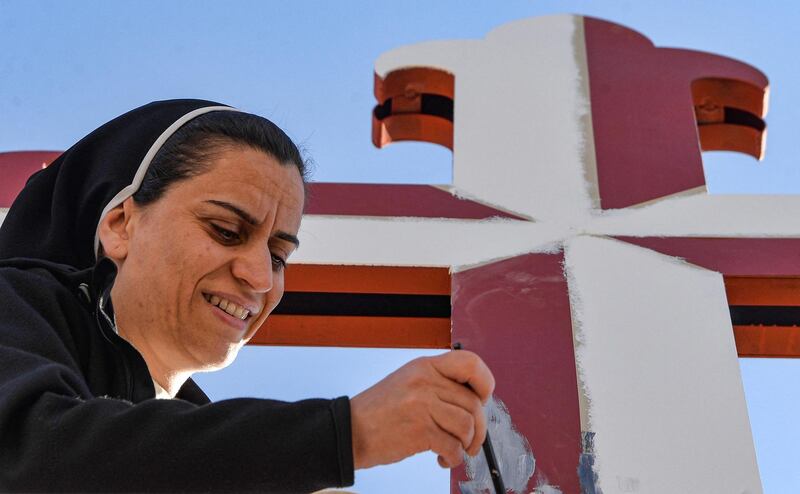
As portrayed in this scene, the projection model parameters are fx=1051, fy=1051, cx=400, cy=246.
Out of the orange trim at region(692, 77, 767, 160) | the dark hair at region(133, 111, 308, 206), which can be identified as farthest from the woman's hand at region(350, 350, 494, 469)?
the orange trim at region(692, 77, 767, 160)

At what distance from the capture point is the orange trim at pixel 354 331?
242 cm

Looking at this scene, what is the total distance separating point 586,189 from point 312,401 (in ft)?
5.33

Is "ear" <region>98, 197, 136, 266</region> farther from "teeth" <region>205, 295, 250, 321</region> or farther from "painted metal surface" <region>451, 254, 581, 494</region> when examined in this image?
"painted metal surface" <region>451, 254, 581, 494</region>

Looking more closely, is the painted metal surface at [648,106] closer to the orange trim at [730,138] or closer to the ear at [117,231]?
the orange trim at [730,138]

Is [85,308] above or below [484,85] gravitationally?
below

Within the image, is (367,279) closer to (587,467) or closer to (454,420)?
(587,467)

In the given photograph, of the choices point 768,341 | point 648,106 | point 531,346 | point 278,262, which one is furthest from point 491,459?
point 648,106

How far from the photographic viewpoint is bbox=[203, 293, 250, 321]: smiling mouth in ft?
4.72

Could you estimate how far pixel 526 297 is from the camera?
2.24 m

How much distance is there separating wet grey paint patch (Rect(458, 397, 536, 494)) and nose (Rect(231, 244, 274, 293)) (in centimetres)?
58

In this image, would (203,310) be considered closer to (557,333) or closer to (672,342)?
(557,333)

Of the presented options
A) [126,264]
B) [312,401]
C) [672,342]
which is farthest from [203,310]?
[672,342]

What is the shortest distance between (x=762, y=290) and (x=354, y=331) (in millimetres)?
925

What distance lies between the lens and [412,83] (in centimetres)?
284
